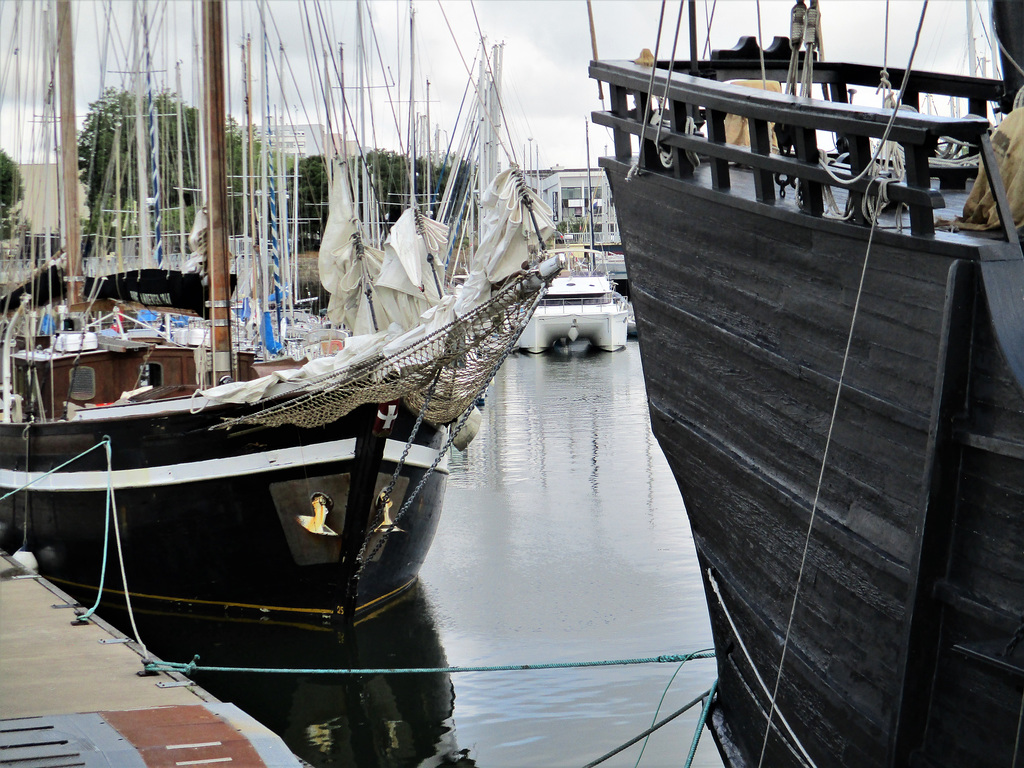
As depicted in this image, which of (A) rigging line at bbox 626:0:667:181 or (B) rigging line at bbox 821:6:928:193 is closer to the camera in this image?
(B) rigging line at bbox 821:6:928:193

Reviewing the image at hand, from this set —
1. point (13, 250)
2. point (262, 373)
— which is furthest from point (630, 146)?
point (13, 250)

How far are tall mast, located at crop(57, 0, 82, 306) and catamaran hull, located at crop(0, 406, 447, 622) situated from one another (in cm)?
305

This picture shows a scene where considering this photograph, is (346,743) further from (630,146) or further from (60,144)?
(60,144)

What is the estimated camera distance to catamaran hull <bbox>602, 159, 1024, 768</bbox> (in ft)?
10.4

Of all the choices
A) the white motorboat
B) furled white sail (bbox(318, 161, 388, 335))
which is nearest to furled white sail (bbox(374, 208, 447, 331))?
furled white sail (bbox(318, 161, 388, 335))

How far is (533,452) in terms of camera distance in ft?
64.6

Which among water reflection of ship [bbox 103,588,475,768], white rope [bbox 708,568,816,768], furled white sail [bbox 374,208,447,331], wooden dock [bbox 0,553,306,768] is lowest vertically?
water reflection of ship [bbox 103,588,475,768]

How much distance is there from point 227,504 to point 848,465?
6.73 m

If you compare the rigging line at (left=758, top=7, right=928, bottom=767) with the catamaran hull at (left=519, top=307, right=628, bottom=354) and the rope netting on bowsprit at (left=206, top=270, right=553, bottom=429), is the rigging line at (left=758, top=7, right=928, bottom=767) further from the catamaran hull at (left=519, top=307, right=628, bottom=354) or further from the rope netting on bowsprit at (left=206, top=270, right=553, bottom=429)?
the catamaran hull at (left=519, top=307, right=628, bottom=354)

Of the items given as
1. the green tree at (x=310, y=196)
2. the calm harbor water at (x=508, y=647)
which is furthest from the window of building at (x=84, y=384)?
the green tree at (x=310, y=196)

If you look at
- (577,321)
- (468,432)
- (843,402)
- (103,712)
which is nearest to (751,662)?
(843,402)

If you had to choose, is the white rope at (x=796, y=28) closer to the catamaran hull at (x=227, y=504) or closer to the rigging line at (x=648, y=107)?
the rigging line at (x=648, y=107)

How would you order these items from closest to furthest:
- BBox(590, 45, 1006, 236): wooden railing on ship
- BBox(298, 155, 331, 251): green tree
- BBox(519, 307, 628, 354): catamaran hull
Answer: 1. BBox(590, 45, 1006, 236): wooden railing on ship
2. BBox(519, 307, 628, 354): catamaran hull
3. BBox(298, 155, 331, 251): green tree

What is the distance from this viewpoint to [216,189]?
32.1 ft
